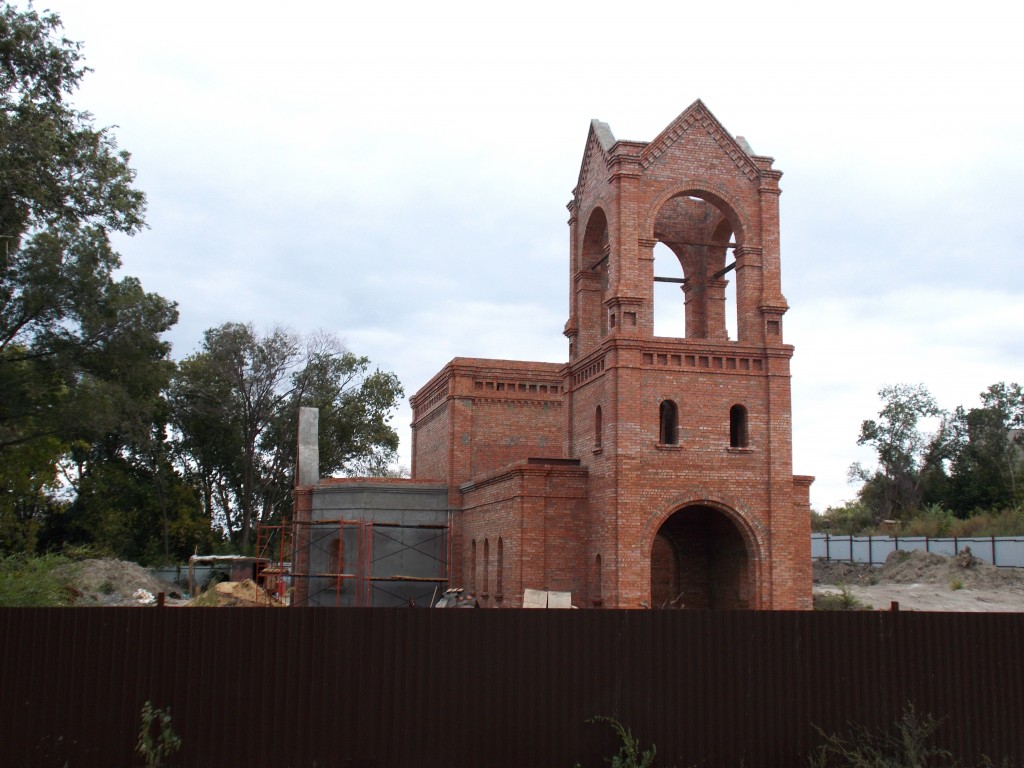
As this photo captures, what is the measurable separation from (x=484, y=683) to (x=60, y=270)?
2096 cm

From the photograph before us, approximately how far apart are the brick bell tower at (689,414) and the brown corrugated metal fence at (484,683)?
33.2ft

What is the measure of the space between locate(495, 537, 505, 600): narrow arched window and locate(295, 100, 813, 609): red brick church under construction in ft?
0.26

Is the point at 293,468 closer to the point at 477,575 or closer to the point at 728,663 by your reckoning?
the point at 477,575

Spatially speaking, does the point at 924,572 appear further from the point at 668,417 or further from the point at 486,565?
the point at 486,565

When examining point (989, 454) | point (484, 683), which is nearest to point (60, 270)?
point (484, 683)

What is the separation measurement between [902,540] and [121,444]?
3900cm

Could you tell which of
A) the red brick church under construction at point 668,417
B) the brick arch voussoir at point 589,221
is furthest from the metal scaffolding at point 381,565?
the brick arch voussoir at point 589,221

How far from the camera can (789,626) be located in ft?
36.6

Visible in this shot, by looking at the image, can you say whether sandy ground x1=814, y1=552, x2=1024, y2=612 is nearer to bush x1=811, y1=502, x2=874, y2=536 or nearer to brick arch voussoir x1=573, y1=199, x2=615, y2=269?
brick arch voussoir x1=573, y1=199, x2=615, y2=269

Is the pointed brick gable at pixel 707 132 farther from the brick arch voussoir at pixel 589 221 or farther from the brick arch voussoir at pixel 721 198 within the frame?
the brick arch voussoir at pixel 589 221

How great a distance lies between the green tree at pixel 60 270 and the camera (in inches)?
819

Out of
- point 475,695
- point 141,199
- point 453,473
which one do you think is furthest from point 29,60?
point 475,695

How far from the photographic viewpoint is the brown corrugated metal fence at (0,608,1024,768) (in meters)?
9.94

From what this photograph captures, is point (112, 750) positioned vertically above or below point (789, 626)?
below
